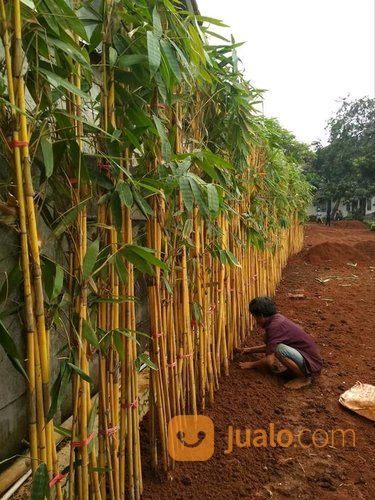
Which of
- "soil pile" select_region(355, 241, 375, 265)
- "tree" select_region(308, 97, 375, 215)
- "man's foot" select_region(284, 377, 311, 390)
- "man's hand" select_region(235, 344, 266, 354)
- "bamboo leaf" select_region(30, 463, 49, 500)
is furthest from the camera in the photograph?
"tree" select_region(308, 97, 375, 215)

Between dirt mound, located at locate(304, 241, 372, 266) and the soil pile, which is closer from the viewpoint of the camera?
dirt mound, located at locate(304, 241, 372, 266)

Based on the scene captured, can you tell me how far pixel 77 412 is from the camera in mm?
1130

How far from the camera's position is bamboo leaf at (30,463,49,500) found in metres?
0.91

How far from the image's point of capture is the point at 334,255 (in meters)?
9.78

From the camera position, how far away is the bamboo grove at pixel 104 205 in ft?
3.08

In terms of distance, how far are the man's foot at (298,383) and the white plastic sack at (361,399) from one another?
291mm

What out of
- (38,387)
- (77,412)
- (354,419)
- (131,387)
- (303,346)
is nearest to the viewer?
(38,387)

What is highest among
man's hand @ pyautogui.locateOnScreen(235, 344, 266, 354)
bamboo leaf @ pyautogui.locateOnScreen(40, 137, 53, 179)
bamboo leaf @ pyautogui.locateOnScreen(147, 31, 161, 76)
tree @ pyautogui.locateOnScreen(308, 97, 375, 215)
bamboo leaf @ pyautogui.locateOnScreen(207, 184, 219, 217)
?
tree @ pyautogui.locateOnScreen(308, 97, 375, 215)

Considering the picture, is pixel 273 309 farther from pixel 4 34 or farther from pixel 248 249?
pixel 4 34

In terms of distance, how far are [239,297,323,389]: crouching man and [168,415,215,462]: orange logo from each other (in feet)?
2.92

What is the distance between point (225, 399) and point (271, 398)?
0.36 m

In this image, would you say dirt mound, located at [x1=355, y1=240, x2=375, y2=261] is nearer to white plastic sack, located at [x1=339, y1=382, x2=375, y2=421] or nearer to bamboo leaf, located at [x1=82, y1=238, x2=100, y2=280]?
white plastic sack, located at [x1=339, y1=382, x2=375, y2=421]

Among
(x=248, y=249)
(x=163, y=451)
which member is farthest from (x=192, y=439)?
(x=248, y=249)

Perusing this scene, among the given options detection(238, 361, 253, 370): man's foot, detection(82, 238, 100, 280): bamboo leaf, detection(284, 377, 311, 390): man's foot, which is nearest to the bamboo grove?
detection(82, 238, 100, 280): bamboo leaf
